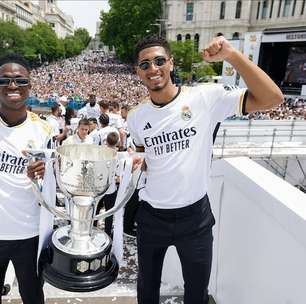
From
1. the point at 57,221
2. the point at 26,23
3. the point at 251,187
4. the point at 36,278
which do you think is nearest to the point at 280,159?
the point at 57,221

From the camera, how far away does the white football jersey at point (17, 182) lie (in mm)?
1834

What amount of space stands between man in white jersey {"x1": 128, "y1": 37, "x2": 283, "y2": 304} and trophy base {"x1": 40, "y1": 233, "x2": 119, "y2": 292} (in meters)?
0.32

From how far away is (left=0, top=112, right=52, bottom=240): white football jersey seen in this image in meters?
1.83

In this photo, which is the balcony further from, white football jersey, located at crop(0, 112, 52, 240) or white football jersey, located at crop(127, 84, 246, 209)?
white football jersey, located at crop(0, 112, 52, 240)

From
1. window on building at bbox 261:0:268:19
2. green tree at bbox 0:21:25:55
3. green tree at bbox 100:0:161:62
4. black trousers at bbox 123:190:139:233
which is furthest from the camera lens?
green tree at bbox 100:0:161:62

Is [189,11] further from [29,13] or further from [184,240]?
[29,13]

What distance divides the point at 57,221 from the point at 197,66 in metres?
36.5

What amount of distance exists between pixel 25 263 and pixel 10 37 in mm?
53500

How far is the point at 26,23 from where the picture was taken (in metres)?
104

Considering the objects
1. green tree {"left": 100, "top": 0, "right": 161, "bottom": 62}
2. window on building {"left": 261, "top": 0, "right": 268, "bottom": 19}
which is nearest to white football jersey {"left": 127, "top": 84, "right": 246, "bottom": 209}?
green tree {"left": 100, "top": 0, "right": 161, "bottom": 62}

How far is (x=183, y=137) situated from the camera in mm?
1811

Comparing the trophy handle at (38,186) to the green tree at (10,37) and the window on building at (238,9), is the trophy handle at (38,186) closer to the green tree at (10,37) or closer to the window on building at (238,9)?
the green tree at (10,37)

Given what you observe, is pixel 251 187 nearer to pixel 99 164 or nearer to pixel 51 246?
pixel 99 164

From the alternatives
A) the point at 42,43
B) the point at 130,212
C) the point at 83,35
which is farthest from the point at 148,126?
the point at 83,35
